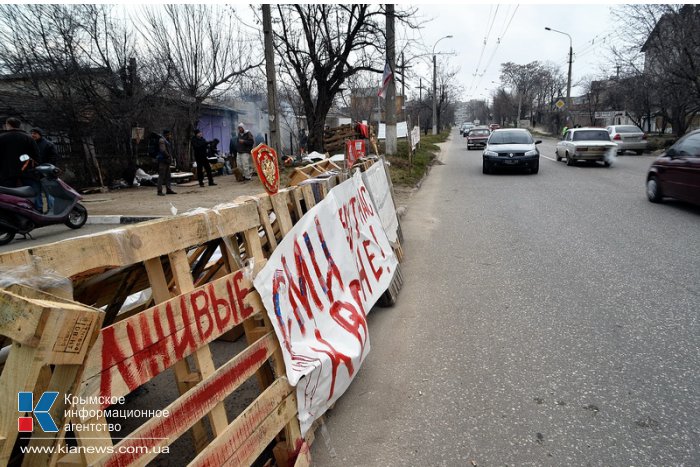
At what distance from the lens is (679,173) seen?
8.40 meters

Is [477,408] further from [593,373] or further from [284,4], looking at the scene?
[284,4]

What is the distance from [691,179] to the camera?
26.4 ft

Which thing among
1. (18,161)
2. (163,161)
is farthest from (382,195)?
(163,161)

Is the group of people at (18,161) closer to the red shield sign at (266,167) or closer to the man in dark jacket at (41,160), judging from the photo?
the man in dark jacket at (41,160)

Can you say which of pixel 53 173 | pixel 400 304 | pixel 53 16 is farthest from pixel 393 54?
pixel 400 304

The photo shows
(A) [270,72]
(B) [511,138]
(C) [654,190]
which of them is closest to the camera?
(C) [654,190]

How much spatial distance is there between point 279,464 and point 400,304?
8.61ft

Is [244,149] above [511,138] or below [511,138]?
above

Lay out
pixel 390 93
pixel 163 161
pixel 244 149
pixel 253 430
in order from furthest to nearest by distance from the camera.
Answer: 1. pixel 390 93
2. pixel 244 149
3. pixel 163 161
4. pixel 253 430

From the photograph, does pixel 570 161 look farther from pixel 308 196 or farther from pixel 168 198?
pixel 308 196

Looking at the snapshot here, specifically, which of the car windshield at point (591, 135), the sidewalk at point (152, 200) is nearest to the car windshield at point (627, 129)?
the car windshield at point (591, 135)

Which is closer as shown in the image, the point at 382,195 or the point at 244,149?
the point at 382,195

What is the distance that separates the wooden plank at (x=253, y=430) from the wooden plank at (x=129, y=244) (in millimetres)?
890

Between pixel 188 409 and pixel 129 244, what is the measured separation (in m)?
0.76
